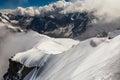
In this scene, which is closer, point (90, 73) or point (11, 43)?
point (90, 73)

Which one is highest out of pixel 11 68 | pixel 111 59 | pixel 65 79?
pixel 111 59

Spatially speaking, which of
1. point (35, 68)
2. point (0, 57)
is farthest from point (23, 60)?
point (0, 57)

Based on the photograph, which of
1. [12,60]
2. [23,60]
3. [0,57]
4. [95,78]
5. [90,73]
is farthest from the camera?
[0,57]

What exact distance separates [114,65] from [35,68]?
4312 centimetres

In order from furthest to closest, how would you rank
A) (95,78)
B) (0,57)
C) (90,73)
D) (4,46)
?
(4,46), (0,57), (90,73), (95,78)

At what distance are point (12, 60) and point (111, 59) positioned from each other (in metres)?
65.6

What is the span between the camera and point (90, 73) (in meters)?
31.4

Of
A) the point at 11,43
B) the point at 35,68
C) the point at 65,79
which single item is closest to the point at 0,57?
the point at 11,43

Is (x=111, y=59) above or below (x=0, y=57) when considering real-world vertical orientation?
above

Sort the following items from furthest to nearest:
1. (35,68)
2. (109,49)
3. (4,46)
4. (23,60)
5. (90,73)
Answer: (4,46), (23,60), (35,68), (109,49), (90,73)

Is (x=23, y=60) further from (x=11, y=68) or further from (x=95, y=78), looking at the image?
(x=95, y=78)

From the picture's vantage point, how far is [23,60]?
3415 inches

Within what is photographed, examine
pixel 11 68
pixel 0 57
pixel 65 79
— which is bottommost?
pixel 0 57

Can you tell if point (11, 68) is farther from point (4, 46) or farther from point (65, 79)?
point (4, 46)
